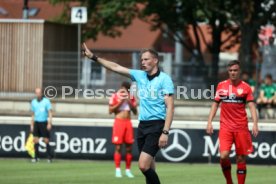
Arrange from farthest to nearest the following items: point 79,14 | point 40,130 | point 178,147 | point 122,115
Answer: point 79,14 < point 178,147 < point 40,130 < point 122,115

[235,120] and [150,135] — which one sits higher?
[235,120]

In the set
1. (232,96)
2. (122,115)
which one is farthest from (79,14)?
(232,96)

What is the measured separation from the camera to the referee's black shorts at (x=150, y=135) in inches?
516

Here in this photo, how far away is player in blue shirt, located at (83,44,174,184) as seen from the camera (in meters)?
12.9

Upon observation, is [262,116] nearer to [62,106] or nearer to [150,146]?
[62,106]

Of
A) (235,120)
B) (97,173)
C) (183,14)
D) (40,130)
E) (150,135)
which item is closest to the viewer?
(150,135)

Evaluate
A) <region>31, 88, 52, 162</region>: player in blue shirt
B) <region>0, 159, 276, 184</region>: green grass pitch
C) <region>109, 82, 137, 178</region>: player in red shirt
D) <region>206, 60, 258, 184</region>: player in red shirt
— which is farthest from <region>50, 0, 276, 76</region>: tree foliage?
<region>206, 60, 258, 184</region>: player in red shirt

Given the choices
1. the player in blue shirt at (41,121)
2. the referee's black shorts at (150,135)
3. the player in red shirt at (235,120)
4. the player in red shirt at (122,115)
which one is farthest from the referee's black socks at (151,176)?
the player in blue shirt at (41,121)

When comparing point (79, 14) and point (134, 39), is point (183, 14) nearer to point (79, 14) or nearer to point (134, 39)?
point (79, 14)

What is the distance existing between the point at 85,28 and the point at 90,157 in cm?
1459

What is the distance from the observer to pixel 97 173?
19.8 meters

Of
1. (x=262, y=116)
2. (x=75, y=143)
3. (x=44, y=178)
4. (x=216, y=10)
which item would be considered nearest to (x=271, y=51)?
(x=262, y=116)

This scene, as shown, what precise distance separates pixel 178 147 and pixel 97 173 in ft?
13.9

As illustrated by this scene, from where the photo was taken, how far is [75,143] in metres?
23.7
